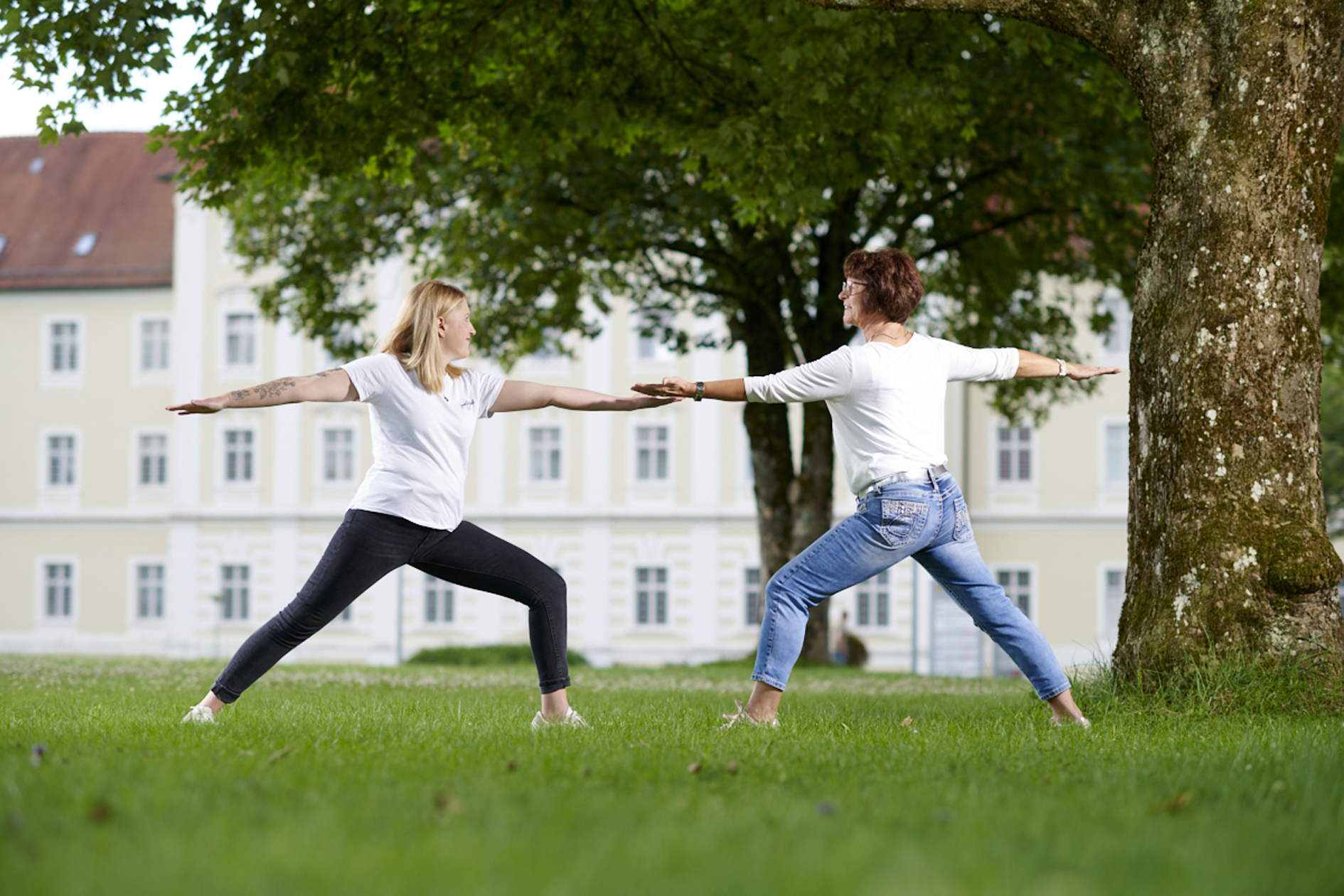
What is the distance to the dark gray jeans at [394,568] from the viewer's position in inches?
220

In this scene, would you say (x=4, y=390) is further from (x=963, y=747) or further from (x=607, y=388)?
(x=963, y=747)

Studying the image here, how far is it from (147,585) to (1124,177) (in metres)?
35.9

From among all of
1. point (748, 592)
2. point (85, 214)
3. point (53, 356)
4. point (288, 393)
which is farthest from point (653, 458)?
point (288, 393)

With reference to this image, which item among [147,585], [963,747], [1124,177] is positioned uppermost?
[1124,177]

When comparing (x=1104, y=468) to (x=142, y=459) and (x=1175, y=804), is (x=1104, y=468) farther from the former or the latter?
(x=1175, y=804)

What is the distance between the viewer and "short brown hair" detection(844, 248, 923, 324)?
5.79 meters

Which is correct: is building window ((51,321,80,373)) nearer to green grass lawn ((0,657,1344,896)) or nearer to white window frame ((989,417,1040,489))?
white window frame ((989,417,1040,489))

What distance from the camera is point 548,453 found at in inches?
1586

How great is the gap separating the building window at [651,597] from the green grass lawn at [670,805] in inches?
1319

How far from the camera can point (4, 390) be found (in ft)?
144

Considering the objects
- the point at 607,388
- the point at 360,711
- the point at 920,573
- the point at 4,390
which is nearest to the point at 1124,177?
the point at 360,711

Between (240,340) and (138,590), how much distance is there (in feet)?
28.2

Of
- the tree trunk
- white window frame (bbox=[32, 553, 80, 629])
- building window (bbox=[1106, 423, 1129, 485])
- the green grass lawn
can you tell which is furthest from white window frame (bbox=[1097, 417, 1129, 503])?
the green grass lawn

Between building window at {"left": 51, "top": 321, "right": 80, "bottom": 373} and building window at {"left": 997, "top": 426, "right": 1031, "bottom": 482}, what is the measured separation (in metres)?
29.1
